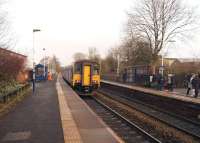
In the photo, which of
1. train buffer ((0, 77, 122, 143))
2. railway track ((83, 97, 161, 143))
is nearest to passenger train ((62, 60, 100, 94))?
railway track ((83, 97, 161, 143))

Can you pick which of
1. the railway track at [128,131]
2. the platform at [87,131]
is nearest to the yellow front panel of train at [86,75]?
the railway track at [128,131]

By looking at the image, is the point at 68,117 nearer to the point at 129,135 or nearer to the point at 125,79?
the point at 129,135

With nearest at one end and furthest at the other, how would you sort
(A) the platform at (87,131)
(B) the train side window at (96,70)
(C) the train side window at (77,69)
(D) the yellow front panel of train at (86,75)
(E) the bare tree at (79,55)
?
(A) the platform at (87,131) < (D) the yellow front panel of train at (86,75) < (C) the train side window at (77,69) < (B) the train side window at (96,70) < (E) the bare tree at (79,55)

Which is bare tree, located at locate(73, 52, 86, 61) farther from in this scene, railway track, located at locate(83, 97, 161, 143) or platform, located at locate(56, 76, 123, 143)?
platform, located at locate(56, 76, 123, 143)

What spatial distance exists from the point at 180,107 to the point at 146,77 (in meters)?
20.2

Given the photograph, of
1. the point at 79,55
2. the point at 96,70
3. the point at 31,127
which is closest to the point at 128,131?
the point at 31,127

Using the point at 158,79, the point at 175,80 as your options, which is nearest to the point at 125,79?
the point at 175,80

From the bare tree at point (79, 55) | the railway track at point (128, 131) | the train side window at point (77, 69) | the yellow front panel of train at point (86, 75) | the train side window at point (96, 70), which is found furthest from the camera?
the bare tree at point (79, 55)

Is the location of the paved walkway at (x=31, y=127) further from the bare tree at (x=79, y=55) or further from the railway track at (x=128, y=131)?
the bare tree at (x=79, y=55)

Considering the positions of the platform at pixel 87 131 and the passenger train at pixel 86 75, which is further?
the passenger train at pixel 86 75

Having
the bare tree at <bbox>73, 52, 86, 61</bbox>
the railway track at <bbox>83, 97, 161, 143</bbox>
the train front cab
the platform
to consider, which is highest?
the bare tree at <bbox>73, 52, 86, 61</bbox>

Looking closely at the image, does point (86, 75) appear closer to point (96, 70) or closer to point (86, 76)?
point (86, 76)

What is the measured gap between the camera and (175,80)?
35.9 metres

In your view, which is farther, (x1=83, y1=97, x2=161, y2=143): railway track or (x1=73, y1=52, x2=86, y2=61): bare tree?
(x1=73, y1=52, x2=86, y2=61): bare tree
